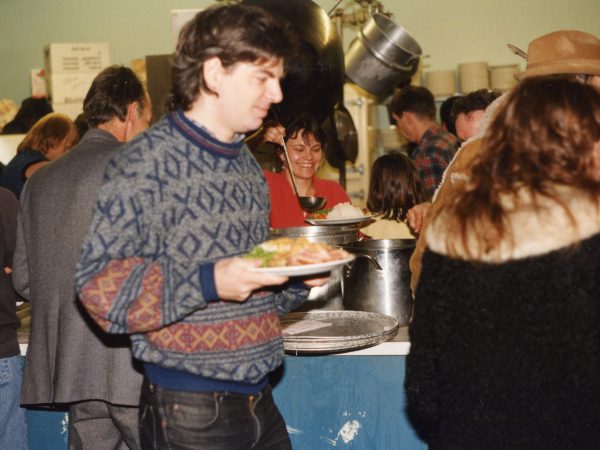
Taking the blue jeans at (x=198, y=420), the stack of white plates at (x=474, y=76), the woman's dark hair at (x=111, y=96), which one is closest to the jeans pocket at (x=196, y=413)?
the blue jeans at (x=198, y=420)

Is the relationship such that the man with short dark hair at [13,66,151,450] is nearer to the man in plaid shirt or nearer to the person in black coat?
the person in black coat

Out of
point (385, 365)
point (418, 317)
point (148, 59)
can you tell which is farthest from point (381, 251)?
point (148, 59)

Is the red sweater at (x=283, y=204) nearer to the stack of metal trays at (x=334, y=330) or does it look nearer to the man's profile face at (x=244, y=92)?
the stack of metal trays at (x=334, y=330)

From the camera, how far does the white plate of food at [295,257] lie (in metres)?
1.29

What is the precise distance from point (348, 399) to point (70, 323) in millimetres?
862

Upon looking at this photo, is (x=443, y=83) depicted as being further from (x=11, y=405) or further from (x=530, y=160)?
(x=530, y=160)

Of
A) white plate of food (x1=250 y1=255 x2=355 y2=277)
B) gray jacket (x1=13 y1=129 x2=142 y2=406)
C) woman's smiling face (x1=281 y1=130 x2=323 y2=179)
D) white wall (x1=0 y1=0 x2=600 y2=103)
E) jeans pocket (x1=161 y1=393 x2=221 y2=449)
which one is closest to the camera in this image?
white plate of food (x1=250 y1=255 x2=355 y2=277)

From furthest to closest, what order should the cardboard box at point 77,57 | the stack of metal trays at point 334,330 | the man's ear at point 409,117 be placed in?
1. the cardboard box at point 77,57
2. the man's ear at point 409,117
3. the stack of metal trays at point 334,330

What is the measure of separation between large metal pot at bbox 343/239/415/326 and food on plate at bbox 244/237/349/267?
72 centimetres

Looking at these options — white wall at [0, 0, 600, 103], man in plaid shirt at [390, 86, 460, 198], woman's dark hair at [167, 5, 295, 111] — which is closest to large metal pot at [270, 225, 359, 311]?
woman's dark hair at [167, 5, 295, 111]

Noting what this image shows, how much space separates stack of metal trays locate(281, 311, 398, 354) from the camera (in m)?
1.99

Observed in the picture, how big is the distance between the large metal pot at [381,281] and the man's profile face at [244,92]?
880 millimetres

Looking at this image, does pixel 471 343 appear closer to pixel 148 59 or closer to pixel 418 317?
pixel 418 317

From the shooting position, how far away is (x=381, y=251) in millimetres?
2213
